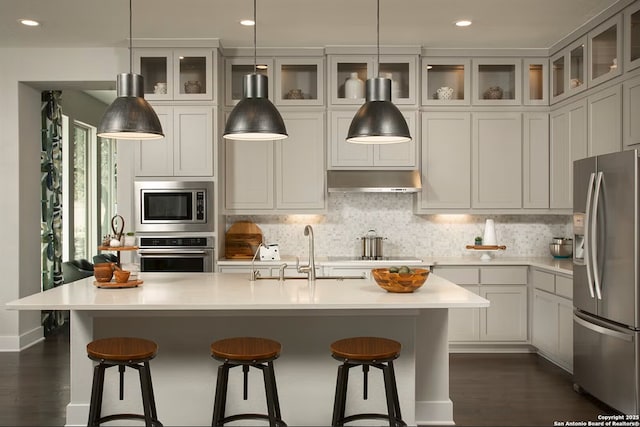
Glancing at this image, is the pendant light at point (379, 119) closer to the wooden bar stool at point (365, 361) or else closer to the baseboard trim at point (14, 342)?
the wooden bar stool at point (365, 361)

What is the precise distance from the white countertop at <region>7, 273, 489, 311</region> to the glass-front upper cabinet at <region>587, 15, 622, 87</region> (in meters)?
2.22

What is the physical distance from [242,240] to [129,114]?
295 centimetres

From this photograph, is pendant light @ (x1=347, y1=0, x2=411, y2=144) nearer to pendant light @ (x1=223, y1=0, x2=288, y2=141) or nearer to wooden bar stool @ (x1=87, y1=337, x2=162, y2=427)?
pendant light @ (x1=223, y1=0, x2=288, y2=141)

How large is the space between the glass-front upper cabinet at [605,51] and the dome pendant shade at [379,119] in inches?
83.4

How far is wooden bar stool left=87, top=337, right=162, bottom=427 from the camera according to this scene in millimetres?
3143

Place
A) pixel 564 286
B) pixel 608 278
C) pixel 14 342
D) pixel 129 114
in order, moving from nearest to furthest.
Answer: pixel 129 114 < pixel 608 278 < pixel 564 286 < pixel 14 342

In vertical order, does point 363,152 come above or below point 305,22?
below

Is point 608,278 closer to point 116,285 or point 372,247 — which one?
point 372,247

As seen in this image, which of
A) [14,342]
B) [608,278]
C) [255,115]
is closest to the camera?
[255,115]

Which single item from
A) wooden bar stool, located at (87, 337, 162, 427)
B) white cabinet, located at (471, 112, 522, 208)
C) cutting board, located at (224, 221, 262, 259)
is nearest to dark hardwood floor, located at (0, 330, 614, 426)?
wooden bar stool, located at (87, 337, 162, 427)

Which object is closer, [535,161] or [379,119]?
[379,119]

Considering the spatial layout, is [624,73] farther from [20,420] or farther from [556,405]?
[20,420]

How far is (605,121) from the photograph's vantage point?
15.8 feet

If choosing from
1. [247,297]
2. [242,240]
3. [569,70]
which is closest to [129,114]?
[247,297]
